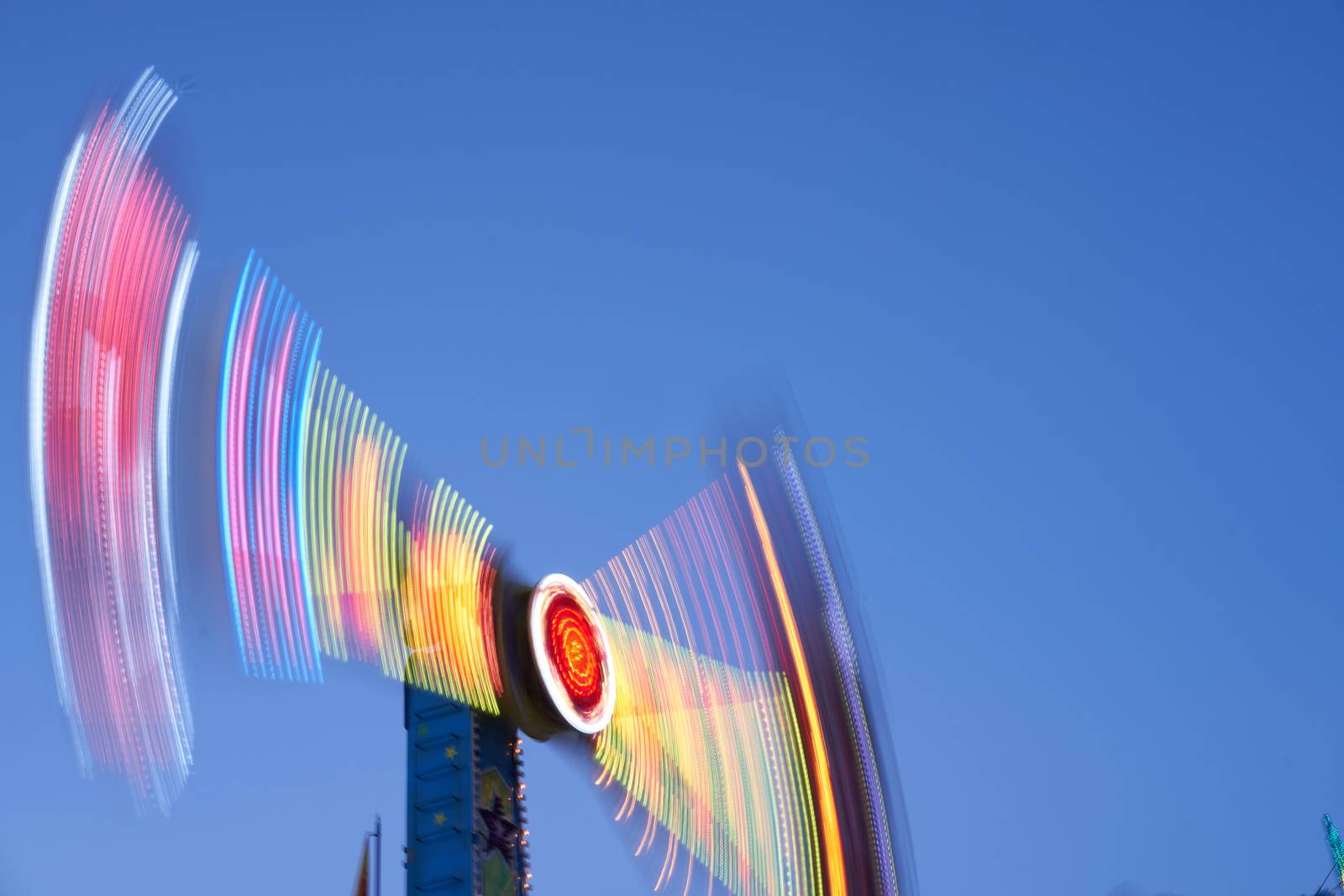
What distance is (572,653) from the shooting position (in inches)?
734

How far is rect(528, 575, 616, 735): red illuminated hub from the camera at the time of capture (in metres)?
17.8

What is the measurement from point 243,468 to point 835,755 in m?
9.03

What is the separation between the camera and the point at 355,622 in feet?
45.7

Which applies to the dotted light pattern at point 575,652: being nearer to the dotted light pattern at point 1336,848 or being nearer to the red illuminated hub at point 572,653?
the red illuminated hub at point 572,653

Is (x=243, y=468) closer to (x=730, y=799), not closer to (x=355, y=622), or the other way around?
(x=355, y=622)

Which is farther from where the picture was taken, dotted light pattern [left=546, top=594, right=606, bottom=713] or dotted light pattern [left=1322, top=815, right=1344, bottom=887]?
dotted light pattern [left=1322, top=815, right=1344, bottom=887]

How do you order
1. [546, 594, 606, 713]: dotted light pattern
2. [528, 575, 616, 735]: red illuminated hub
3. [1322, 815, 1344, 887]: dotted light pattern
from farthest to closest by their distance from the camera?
[1322, 815, 1344, 887]: dotted light pattern → [546, 594, 606, 713]: dotted light pattern → [528, 575, 616, 735]: red illuminated hub

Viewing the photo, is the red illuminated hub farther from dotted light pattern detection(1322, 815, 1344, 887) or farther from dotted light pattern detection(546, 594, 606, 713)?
dotted light pattern detection(1322, 815, 1344, 887)

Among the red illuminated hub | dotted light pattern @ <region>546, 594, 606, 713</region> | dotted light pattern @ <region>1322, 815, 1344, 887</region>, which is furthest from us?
dotted light pattern @ <region>1322, 815, 1344, 887</region>

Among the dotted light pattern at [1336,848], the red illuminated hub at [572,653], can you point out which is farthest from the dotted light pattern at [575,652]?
the dotted light pattern at [1336,848]

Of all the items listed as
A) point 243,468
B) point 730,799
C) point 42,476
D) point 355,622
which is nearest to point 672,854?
point 730,799

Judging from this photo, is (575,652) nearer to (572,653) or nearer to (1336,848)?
(572,653)

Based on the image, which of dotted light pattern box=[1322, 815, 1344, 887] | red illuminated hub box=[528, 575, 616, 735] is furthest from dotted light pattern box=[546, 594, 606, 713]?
dotted light pattern box=[1322, 815, 1344, 887]

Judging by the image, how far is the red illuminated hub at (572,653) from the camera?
17766 millimetres
